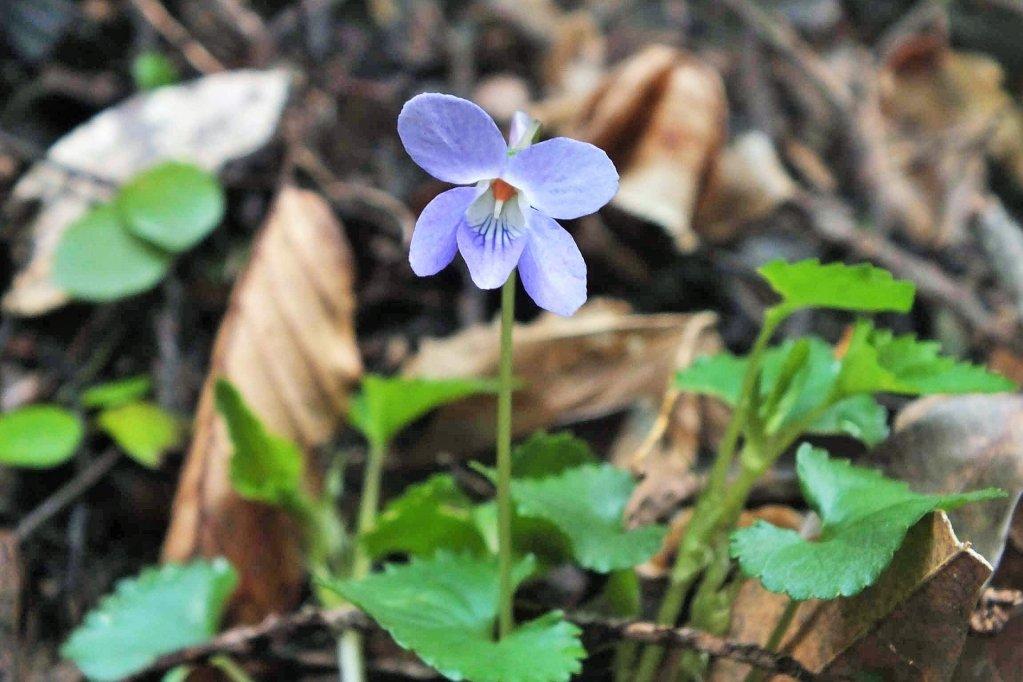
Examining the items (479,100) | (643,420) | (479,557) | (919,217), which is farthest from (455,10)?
(479,557)

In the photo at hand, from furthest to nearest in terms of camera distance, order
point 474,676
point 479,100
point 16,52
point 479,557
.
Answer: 1. point 479,100
2. point 16,52
3. point 479,557
4. point 474,676

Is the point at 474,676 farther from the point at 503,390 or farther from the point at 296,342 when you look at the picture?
the point at 296,342

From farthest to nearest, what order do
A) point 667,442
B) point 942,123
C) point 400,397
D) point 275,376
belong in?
point 942,123
point 275,376
point 667,442
point 400,397

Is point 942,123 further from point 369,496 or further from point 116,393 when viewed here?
point 116,393

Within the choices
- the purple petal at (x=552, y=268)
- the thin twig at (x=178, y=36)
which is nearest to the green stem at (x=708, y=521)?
the purple petal at (x=552, y=268)

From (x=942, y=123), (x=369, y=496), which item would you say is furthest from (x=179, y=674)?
(x=942, y=123)

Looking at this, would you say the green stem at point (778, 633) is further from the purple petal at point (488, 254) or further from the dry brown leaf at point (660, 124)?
the dry brown leaf at point (660, 124)

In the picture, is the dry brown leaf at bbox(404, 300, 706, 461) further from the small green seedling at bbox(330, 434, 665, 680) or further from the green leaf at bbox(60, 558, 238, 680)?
the green leaf at bbox(60, 558, 238, 680)
